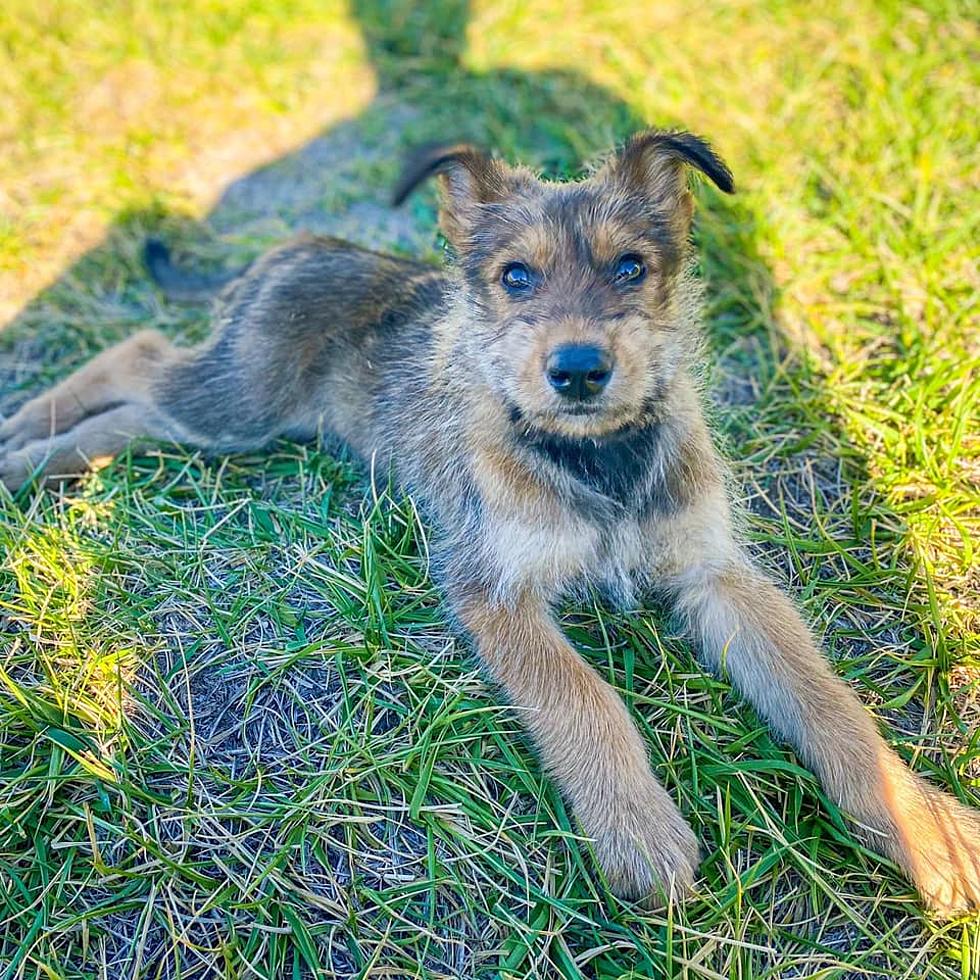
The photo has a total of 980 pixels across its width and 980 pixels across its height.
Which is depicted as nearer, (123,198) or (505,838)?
(505,838)

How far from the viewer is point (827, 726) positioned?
391 centimetres

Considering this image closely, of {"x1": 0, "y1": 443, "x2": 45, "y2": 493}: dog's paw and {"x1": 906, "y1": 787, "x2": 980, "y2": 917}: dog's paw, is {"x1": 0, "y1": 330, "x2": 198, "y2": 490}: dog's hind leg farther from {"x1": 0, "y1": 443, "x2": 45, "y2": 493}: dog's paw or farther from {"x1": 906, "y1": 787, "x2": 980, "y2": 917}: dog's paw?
{"x1": 906, "y1": 787, "x2": 980, "y2": 917}: dog's paw

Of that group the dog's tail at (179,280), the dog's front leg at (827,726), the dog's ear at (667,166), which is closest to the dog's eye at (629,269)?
the dog's ear at (667,166)

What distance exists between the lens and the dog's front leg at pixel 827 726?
3650 millimetres

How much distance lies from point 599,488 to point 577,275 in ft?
3.21

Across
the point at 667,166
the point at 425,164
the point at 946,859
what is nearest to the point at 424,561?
the point at 425,164

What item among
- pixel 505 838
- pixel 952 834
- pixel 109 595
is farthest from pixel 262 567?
pixel 952 834

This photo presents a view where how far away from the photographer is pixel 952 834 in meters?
3.72

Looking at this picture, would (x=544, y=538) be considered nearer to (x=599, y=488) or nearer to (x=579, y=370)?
(x=599, y=488)

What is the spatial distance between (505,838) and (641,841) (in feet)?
1.90

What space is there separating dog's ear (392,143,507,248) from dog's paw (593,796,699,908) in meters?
2.78

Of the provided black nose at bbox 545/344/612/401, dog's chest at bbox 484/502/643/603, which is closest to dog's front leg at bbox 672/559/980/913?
dog's chest at bbox 484/502/643/603

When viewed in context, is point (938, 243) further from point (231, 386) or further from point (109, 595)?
point (109, 595)

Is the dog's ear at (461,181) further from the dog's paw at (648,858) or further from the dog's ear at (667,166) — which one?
the dog's paw at (648,858)
